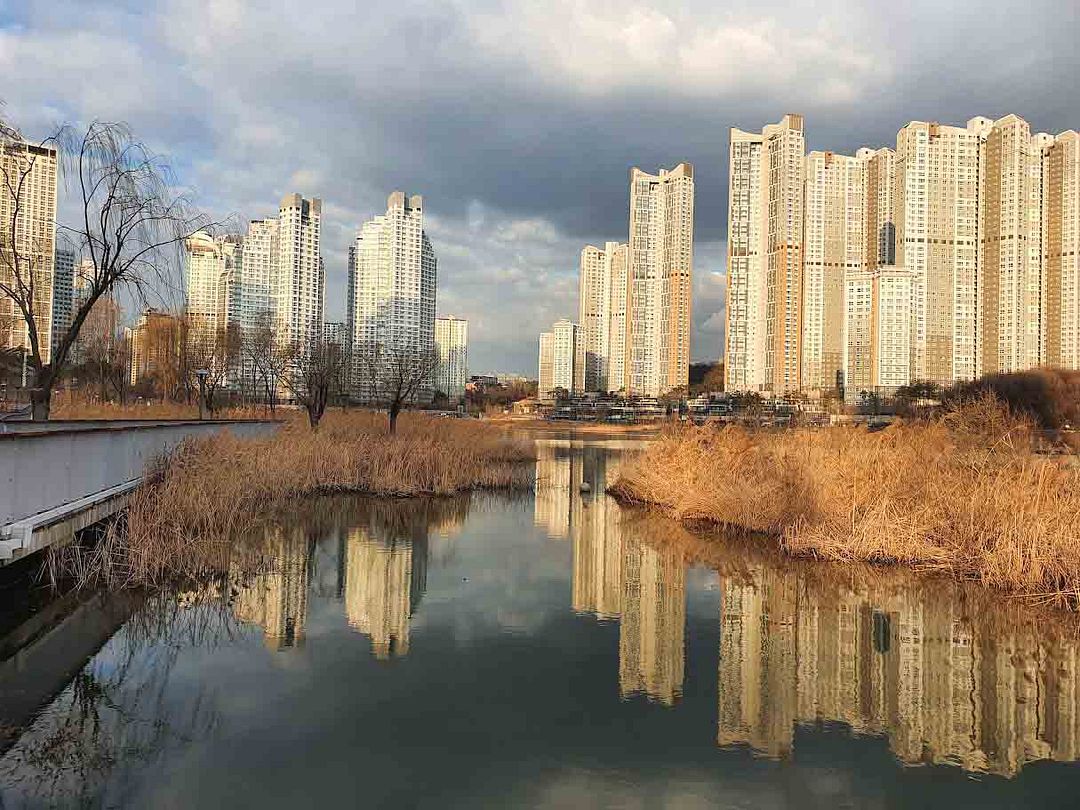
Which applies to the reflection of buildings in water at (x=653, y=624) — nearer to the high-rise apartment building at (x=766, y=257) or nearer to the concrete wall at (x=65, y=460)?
the concrete wall at (x=65, y=460)

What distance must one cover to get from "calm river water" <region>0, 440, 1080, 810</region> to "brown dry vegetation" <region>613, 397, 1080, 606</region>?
0.80m

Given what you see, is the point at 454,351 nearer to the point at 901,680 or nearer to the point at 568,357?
the point at 568,357

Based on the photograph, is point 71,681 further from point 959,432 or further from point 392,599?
point 959,432

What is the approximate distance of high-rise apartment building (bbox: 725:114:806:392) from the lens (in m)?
90.0

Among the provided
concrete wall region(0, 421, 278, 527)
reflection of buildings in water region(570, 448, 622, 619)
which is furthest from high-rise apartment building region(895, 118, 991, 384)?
concrete wall region(0, 421, 278, 527)

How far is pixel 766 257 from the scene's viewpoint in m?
93.9

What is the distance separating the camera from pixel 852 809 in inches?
203

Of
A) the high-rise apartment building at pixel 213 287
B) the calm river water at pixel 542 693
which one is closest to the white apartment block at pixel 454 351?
the high-rise apartment building at pixel 213 287

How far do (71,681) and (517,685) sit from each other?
12.8 ft

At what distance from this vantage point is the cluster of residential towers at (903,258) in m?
76.2

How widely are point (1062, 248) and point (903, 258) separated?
13608 millimetres

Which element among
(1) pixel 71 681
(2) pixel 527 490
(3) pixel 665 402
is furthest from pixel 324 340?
(3) pixel 665 402

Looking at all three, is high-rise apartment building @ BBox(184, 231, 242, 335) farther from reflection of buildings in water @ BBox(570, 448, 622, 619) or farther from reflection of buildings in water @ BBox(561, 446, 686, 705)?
reflection of buildings in water @ BBox(561, 446, 686, 705)

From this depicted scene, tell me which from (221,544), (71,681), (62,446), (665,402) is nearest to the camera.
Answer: (71,681)
